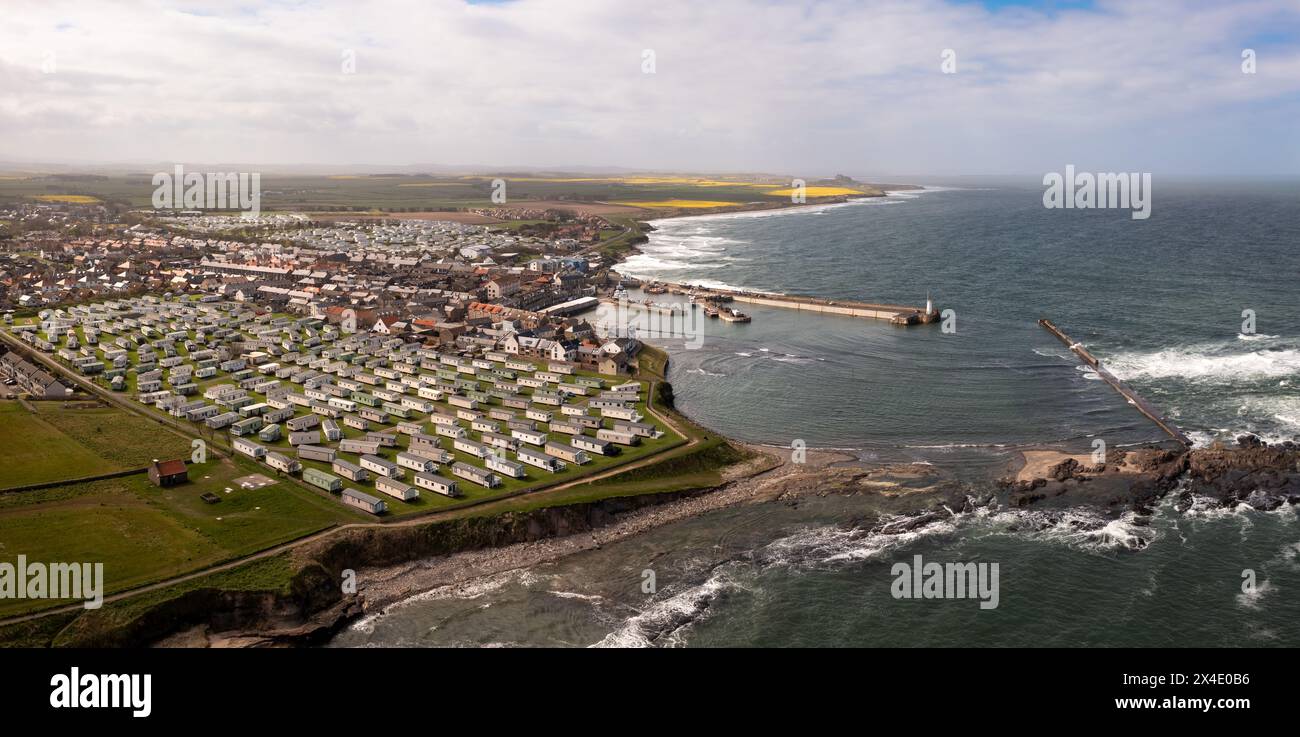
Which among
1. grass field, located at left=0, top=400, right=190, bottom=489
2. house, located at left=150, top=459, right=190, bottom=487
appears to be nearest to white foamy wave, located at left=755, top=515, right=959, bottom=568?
house, located at left=150, top=459, right=190, bottom=487

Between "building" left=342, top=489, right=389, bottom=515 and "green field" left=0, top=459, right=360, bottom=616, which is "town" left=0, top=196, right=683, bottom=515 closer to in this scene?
"building" left=342, top=489, right=389, bottom=515

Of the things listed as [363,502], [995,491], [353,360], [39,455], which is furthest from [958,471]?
[39,455]

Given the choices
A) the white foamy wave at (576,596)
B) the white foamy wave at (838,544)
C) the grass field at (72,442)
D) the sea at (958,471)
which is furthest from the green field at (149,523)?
the white foamy wave at (838,544)

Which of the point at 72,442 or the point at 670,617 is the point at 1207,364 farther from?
the point at 72,442

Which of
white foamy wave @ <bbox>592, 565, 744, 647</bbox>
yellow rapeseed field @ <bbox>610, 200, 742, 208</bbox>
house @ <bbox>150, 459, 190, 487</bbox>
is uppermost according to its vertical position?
yellow rapeseed field @ <bbox>610, 200, 742, 208</bbox>

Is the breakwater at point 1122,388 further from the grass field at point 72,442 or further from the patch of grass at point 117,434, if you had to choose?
the grass field at point 72,442

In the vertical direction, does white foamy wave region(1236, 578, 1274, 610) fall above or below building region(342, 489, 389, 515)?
below

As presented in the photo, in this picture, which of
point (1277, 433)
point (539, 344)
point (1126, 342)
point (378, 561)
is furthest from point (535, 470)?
point (1126, 342)
